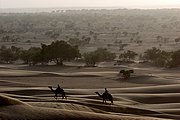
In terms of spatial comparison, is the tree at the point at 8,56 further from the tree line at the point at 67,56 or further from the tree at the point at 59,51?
the tree at the point at 59,51

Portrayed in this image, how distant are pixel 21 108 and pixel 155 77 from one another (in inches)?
1169

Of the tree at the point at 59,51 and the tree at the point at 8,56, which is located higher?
the tree at the point at 8,56

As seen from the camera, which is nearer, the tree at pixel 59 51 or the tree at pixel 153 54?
the tree at pixel 59 51

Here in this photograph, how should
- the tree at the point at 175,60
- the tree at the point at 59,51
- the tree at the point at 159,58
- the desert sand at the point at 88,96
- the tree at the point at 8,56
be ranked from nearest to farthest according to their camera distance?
the desert sand at the point at 88,96 → the tree at the point at 175,60 → the tree at the point at 59,51 → the tree at the point at 159,58 → the tree at the point at 8,56

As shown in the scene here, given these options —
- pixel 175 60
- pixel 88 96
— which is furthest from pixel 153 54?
pixel 88 96

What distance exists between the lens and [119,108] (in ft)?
75.5

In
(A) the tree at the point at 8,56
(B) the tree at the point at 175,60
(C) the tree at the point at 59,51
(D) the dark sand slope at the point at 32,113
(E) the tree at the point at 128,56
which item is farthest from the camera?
(E) the tree at the point at 128,56

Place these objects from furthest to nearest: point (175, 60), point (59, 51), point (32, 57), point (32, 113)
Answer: point (32, 57) < point (59, 51) < point (175, 60) < point (32, 113)

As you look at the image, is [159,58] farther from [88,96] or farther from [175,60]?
[88,96]

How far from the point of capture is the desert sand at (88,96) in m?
17.3

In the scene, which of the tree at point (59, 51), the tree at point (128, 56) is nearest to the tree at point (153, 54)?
the tree at point (128, 56)

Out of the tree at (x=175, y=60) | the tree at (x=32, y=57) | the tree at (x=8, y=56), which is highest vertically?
the tree at (x=8, y=56)

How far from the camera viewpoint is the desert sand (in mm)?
17328

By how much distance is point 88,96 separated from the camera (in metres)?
30.1
